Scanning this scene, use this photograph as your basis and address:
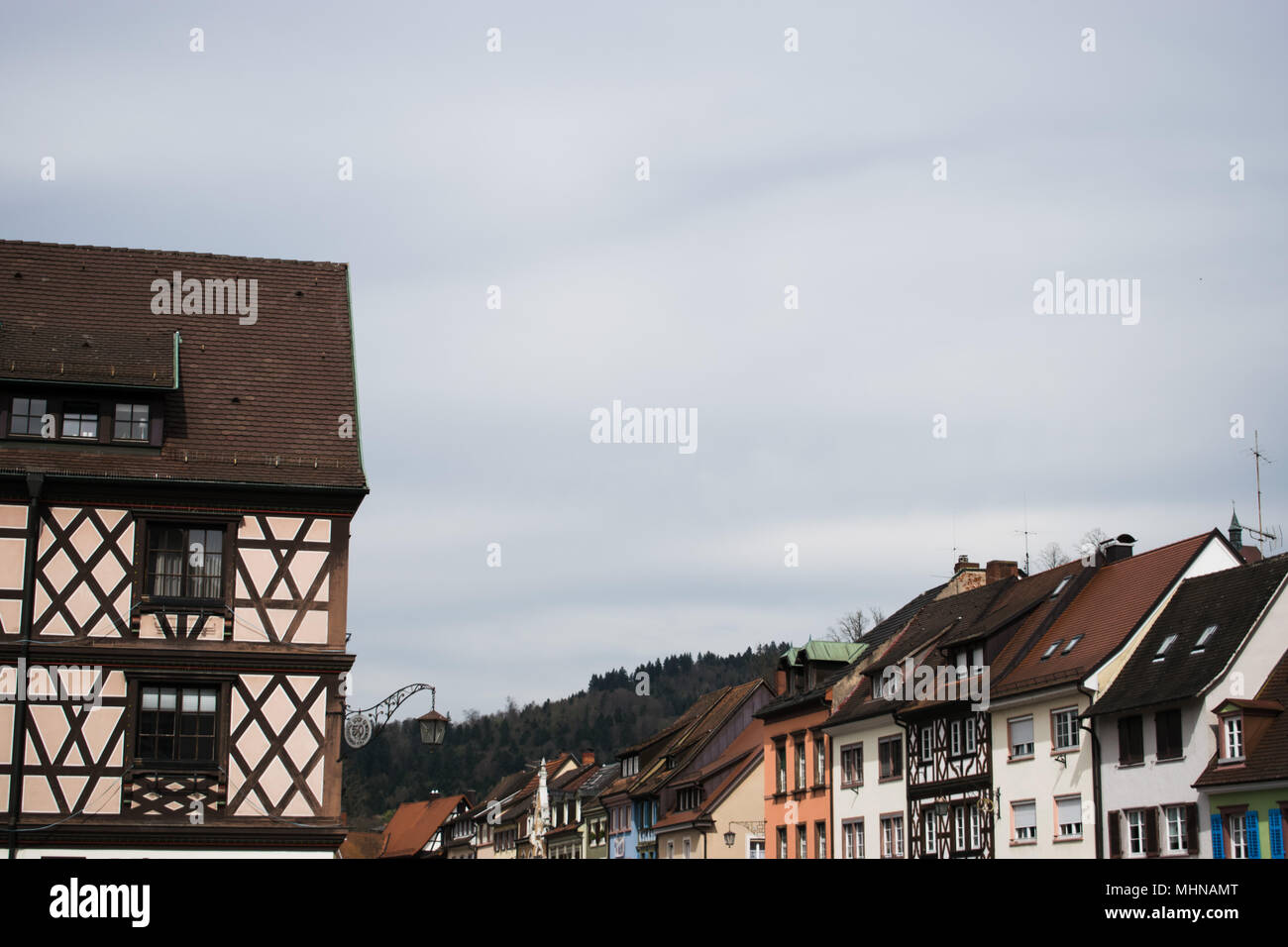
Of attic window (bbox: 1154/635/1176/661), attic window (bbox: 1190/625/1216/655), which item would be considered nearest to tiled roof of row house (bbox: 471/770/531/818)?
attic window (bbox: 1154/635/1176/661)

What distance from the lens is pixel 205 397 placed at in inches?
1206

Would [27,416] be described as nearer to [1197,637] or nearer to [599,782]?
[1197,637]

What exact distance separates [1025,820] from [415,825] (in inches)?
3840

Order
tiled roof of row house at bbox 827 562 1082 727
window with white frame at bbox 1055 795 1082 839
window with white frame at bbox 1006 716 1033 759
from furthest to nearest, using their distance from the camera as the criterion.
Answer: tiled roof of row house at bbox 827 562 1082 727 < window with white frame at bbox 1006 716 1033 759 < window with white frame at bbox 1055 795 1082 839

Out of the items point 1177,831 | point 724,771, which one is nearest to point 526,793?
point 724,771

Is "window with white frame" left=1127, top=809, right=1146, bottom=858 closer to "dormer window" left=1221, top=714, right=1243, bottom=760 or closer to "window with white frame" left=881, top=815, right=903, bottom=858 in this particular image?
"dormer window" left=1221, top=714, right=1243, bottom=760

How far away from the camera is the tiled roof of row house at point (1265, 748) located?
3969cm

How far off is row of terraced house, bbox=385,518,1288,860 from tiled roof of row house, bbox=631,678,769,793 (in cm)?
43

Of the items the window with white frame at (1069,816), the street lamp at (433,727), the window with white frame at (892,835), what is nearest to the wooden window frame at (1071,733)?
the window with white frame at (1069,816)

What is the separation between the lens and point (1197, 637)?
45.2 metres

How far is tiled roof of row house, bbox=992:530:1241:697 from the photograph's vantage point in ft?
157
